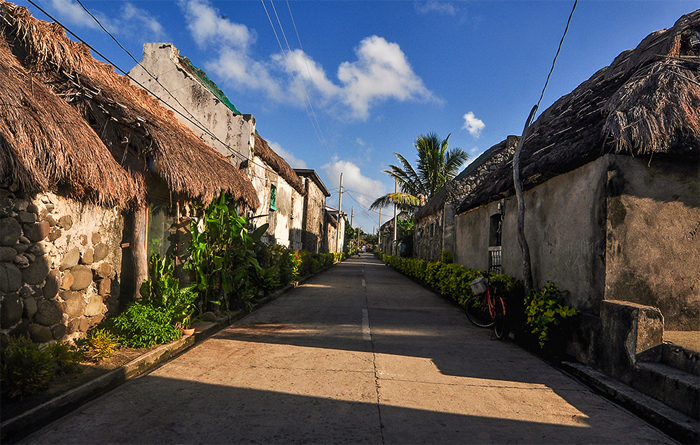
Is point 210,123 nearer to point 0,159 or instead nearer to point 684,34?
point 0,159

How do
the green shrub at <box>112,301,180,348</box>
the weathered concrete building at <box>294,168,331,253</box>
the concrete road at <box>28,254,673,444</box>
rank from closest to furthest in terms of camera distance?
the concrete road at <box>28,254,673,444</box>
the green shrub at <box>112,301,180,348</box>
the weathered concrete building at <box>294,168,331,253</box>

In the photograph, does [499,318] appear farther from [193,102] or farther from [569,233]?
[193,102]

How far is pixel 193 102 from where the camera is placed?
13242mm

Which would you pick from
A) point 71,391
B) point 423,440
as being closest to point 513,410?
point 423,440

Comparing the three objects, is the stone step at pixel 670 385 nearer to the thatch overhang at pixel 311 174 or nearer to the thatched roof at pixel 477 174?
the thatched roof at pixel 477 174

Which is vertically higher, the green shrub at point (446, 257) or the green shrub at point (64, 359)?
the green shrub at point (446, 257)

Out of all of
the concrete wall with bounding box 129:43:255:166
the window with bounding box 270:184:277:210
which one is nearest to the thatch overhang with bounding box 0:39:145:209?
the concrete wall with bounding box 129:43:255:166

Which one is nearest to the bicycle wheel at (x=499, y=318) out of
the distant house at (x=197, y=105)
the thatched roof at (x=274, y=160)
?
the distant house at (x=197, y=105)

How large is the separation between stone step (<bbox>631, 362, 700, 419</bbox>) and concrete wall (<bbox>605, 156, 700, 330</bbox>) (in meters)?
1.11

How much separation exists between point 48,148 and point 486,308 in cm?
715

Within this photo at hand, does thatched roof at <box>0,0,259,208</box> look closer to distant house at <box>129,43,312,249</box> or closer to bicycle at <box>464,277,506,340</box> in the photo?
bicycle at <box>464,277,506,340</box>

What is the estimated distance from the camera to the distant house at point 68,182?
160 inches

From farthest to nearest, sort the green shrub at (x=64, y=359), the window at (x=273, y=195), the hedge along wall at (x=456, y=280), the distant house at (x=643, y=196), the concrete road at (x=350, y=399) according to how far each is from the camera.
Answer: the window at (x=273, y=195) < the hedge along wall at (x=456, y=280) < the distant house at (x=643, y=196) < the green shrub at (x=64, y=359) < the concrete road at (x=350, y=399)

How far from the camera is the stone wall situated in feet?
13.4
